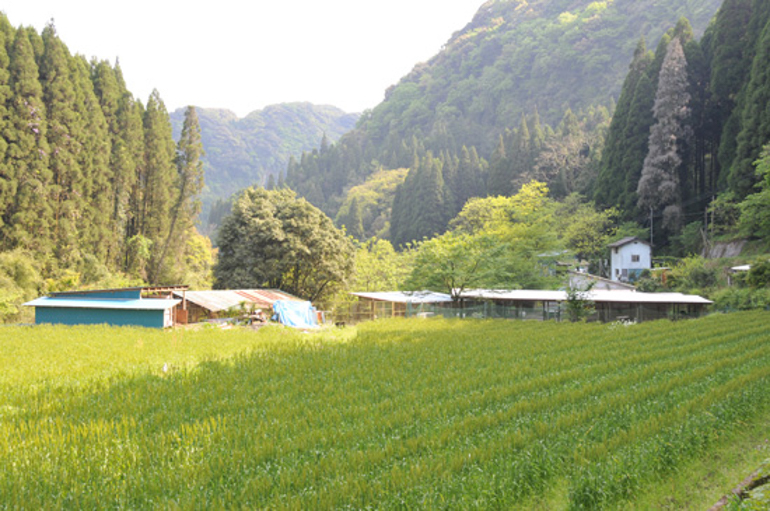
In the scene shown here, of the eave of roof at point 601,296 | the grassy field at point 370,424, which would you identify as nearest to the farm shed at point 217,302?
the grassy field at point 370,424

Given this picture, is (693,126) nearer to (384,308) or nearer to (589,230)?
(589,230)

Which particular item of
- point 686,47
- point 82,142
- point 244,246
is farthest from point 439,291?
point 686,47

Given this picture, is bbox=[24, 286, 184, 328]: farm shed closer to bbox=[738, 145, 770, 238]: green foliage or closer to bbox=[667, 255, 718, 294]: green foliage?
bbox=[738, 145, 770, 238]: green foliage

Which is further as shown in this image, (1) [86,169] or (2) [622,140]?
(2) [622,140]

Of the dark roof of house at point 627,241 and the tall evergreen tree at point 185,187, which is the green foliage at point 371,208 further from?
the dark roof of house at point 627,241

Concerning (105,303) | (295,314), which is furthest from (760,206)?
(105,303)

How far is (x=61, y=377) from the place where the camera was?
10484 millimetres

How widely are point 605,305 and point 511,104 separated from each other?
89840mm

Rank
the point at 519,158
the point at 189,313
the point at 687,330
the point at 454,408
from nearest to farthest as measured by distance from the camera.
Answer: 1. the point at 454,408
2. the point at 687,330
3. the point at 189,313
4. the point at 519,158

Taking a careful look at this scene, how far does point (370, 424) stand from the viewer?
6680 mm

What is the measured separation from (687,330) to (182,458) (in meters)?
18.0

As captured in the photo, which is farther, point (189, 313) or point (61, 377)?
Answer: point (189, 313)

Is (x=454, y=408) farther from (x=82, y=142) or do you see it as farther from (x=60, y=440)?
(x=82, y=142)

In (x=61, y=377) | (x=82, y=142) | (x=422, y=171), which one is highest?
(x=422, y=171)
